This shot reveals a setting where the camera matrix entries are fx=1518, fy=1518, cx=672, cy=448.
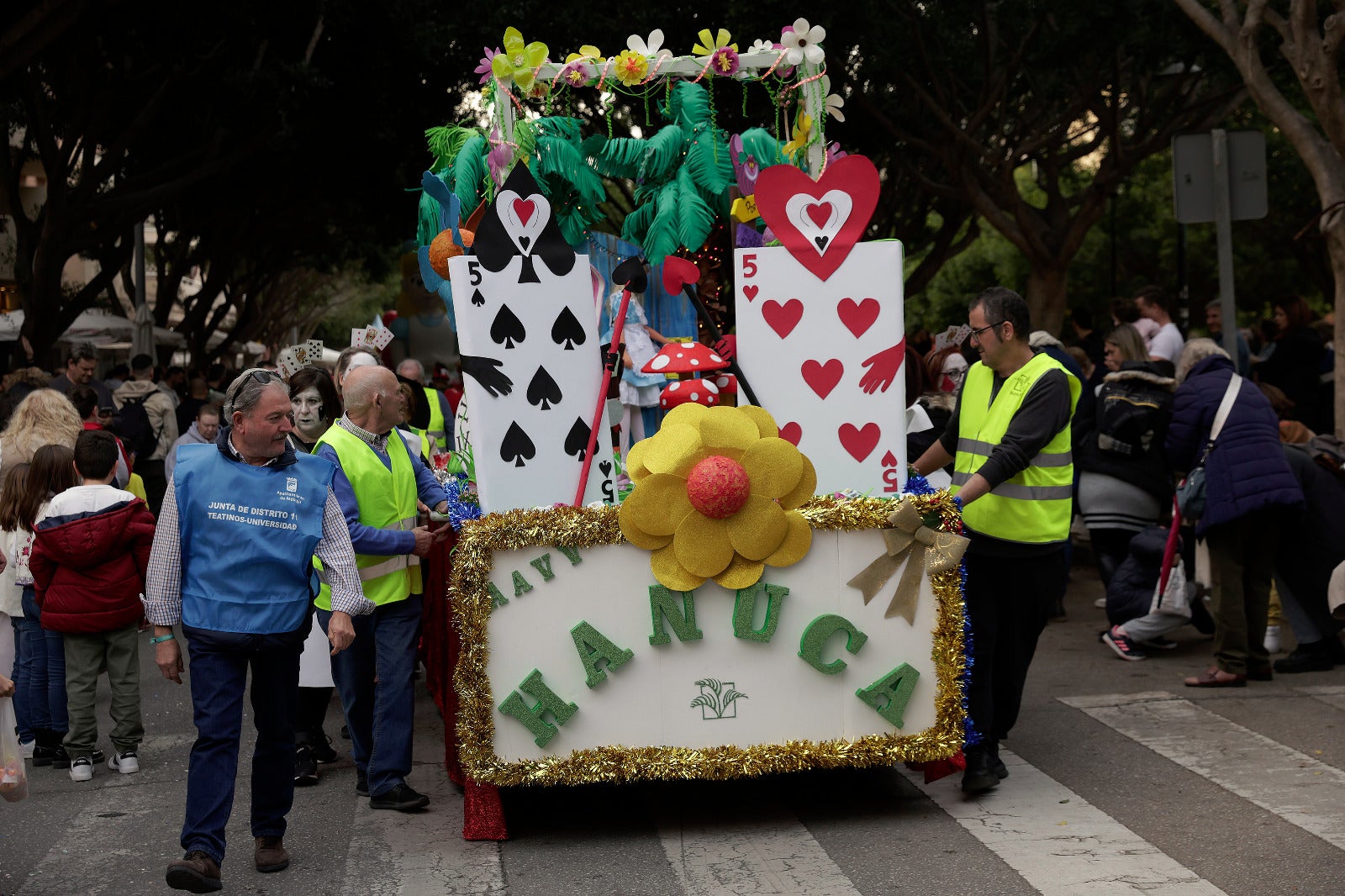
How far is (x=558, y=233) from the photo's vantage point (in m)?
6.06

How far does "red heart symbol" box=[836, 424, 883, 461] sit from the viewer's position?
19.9ft

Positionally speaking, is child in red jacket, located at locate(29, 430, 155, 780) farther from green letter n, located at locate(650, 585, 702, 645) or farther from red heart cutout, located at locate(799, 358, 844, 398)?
red heart cutout, located at locate(799, 358, 844, 398)

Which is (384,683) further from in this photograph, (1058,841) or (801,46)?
(801,46)

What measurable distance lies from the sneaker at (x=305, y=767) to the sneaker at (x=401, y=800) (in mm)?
641

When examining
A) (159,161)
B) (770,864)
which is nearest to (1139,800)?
(770,864)

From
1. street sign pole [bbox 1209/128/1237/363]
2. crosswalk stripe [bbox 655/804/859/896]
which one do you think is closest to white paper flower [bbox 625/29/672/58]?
crosswalk stripe [bbox 655/804/859/896]

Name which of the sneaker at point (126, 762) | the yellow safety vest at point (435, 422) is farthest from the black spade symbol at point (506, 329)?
the yellow safety vest at point (435, 422)

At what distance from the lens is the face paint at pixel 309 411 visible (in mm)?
7234

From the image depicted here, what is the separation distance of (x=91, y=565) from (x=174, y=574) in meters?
2.02

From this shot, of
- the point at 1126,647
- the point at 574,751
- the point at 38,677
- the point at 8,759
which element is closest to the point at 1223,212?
the point at 1126,647

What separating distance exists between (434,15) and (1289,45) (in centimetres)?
1162

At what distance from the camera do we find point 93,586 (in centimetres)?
707

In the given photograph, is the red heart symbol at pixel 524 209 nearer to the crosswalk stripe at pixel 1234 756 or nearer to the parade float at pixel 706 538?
the parade float at pixel 706 538

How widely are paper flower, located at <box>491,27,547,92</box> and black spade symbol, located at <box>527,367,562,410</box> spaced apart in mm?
1796
